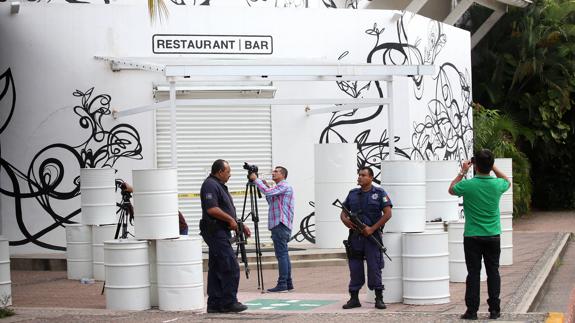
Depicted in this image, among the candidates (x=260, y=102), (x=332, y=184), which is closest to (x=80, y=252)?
(x=260, y=102)

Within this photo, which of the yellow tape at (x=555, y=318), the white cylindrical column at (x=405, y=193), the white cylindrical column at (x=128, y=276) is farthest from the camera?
the white cylindrical column at (x=405, y=193)

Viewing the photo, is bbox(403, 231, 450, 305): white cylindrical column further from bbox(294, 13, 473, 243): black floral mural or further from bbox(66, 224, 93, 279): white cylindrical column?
bbox(294, 13, 473, 243): black floral mural

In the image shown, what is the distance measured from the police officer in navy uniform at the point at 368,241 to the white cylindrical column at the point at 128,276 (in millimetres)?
2433

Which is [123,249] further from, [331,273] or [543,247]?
[543,247]

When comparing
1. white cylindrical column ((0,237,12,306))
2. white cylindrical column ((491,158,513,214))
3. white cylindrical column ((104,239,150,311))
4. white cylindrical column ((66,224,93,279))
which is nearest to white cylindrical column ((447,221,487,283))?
white cylindrical column ((491,158,513,214))

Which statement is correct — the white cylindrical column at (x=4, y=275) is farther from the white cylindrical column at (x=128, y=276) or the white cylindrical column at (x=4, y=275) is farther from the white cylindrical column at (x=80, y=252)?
the white cylindrical column at (x=80, y=252)

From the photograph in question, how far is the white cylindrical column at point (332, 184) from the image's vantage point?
18375 mm

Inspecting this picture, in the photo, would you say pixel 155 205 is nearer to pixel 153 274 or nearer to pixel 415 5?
pixel 153 274

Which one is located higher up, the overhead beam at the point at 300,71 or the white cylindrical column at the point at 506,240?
the overhead beam at the point at 300,71

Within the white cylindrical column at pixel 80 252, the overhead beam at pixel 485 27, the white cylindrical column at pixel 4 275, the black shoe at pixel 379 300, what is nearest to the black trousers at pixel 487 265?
the black shoe at pixel 379 300

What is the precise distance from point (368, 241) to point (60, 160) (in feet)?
29.0

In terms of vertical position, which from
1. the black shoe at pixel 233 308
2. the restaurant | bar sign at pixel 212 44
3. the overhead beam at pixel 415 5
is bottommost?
the black shoe at pixel 233 308

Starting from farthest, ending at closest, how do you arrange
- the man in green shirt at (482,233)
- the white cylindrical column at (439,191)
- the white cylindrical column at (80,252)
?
the white cylindrical column at (80,252) → the white cylindrical column at (439,191) → the man in green shirt at (482,233)

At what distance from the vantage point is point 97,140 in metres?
19.1
